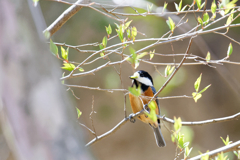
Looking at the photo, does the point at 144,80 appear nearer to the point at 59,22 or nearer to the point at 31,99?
the point at 59,22

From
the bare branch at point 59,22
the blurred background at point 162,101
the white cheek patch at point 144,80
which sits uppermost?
the bare branch at point 59,22

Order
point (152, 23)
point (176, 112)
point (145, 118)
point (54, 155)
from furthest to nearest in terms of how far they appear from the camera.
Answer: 1. point (176, 112)
2. point (152, 23)
3. point (145, 118)
4. point (54, 155)

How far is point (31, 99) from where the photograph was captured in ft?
1.61

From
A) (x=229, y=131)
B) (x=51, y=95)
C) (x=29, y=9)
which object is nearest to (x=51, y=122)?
(x=51, y=95)

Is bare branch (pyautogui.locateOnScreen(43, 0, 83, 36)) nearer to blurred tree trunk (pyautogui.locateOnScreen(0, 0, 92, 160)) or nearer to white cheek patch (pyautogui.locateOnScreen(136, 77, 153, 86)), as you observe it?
white cheek patch (pyautogui.locateOnScreen(136, 77, 153, 86))

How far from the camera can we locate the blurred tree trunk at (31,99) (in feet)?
1.53

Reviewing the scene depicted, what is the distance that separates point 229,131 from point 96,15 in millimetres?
3170

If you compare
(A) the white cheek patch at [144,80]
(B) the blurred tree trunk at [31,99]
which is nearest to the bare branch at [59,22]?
(A) the white cheek patch at [144,80]

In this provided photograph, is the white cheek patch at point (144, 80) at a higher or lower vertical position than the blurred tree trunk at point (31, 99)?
lower

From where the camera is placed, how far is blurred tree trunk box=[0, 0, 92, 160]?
0.47 meters

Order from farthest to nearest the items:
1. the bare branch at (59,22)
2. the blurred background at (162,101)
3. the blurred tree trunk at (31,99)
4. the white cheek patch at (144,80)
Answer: the blurred background at (162,101)
the white cheek patch at (144,80)
the bare branch at (59,22)
the blurred tree trunk at (31,99)

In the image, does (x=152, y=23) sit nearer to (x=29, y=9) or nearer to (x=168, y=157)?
(x=168, y=157)

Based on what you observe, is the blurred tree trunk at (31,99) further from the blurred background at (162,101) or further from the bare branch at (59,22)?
the blurred background at (162,101)

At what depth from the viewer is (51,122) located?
479 mm
